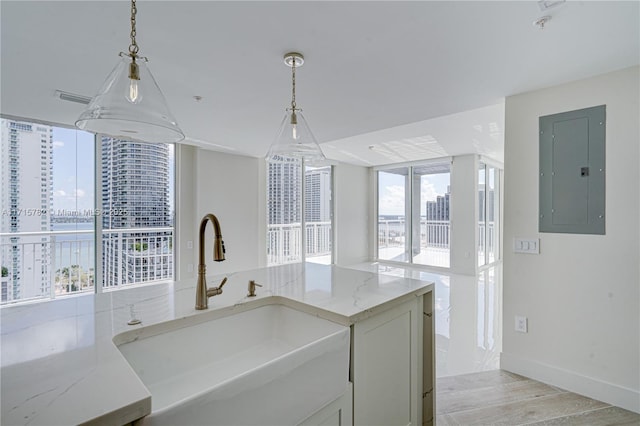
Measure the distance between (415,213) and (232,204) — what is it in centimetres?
413

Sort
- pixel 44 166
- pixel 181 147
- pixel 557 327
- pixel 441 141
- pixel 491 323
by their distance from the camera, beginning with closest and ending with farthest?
1. pixel 557 327
2. pixel 44 166
3. pixel 491 323
4. pixel 181 147
5. pixel 441 141

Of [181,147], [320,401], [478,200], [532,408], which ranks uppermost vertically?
[181,147]

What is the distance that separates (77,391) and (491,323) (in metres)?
3.86

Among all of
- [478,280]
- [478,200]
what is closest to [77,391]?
[478,280]

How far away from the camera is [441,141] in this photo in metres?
4.92

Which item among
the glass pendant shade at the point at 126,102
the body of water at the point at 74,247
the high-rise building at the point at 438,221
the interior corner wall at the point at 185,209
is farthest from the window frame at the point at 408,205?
the glass pendant shade at the point at 126,102

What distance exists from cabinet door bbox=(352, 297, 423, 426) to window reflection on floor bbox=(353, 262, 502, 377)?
1.11 metres

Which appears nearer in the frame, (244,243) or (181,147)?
(181,147)

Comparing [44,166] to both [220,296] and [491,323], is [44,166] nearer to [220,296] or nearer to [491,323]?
[220,296]

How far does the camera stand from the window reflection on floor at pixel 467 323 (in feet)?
8.52

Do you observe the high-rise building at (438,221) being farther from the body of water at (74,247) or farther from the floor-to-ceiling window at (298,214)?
the body of water at (74,247)

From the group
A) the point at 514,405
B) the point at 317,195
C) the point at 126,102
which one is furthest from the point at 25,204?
the point at 514,405

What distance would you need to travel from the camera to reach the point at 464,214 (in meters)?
5.97

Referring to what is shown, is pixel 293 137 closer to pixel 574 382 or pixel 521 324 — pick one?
pixel 521 324
